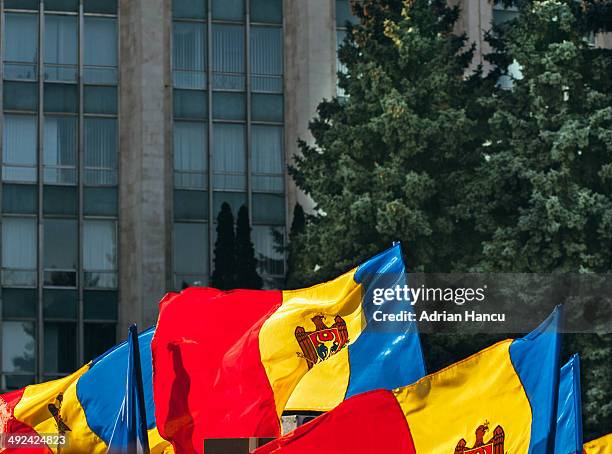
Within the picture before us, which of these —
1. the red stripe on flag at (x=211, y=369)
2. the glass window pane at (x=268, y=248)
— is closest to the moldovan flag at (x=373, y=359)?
the red stripe on flag at (x=211, y=369)

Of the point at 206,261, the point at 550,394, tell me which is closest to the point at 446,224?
the point at 206,261

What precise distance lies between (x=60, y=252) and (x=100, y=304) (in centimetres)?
173

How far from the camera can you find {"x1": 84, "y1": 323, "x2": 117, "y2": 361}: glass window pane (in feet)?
138

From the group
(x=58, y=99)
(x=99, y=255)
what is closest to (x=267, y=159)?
(x=99, y=255)

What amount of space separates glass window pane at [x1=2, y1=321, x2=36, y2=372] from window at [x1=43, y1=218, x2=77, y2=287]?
4.42 ft

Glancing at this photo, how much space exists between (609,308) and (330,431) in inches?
655

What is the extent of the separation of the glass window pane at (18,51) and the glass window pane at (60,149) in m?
1.40

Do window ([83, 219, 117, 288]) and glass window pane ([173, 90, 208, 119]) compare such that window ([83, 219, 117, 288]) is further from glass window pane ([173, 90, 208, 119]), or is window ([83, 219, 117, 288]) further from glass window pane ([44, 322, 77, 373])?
glass window pane ([173, 90, 208, 119])

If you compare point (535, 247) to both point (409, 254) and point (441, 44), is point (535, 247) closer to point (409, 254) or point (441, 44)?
point (409, 254)

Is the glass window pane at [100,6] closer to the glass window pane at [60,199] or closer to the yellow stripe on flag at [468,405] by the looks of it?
the glass window pane at [60,199]

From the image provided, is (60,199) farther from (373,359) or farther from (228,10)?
(373,359)

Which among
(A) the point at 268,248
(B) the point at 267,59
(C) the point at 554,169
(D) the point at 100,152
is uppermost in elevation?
(B) the point at 267,59

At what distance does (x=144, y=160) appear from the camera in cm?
4194

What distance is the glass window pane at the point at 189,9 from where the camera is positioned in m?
43.8
